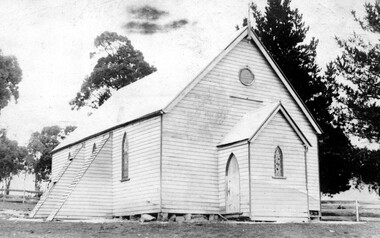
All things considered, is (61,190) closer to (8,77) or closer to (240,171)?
(240,171)

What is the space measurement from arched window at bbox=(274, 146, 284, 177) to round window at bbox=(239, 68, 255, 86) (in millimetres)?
4640

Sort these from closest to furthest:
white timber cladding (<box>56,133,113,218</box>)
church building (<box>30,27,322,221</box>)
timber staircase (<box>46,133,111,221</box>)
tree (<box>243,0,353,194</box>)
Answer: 1. church building (<box>30,27,322,221</box>)
2. timber staircase (<box>46,133,111,221</box>)
3. white timber cladding (<box>56,133,113,218</box>)
4. tree (<box>243,0,353,194</box>)

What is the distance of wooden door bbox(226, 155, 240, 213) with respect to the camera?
2765 cm

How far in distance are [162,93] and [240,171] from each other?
616cm

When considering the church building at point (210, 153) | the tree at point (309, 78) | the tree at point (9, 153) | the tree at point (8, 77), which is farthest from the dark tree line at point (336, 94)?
the tree at point (9, 153)

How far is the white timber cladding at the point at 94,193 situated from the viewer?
1178 inches

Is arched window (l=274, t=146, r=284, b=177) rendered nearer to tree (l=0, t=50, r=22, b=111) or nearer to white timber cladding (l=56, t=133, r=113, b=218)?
white timber cladding (l=56, t=133, r=113, b=218)

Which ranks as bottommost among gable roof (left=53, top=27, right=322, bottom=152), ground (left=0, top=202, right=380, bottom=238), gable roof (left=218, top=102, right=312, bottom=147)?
ground (left=0, top=202, right=380, bottom=238)

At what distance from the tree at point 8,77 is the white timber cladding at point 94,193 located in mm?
27563

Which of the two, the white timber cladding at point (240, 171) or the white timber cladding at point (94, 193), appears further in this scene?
the white timber cladding at point (94, 193)

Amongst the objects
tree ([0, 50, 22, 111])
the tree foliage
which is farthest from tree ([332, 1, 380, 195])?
tree ([0, 50, 22, 111])

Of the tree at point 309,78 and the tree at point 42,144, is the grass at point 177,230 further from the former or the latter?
the tree at point 42,144

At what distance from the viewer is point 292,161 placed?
2848 centimetres

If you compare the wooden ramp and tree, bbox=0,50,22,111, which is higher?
tree, bbox=0,50,22,111
